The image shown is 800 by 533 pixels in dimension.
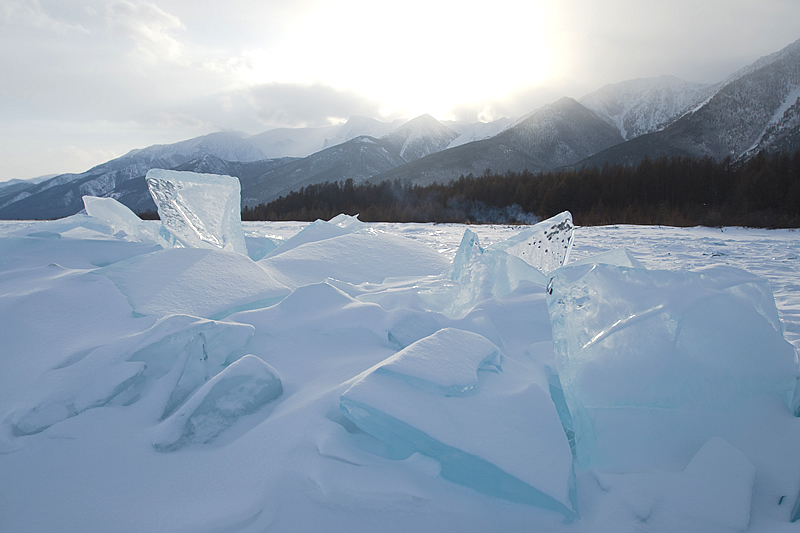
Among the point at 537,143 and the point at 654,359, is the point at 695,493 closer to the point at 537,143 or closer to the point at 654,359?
the point at 654,359

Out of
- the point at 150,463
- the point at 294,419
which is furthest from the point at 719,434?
the point at 150,463

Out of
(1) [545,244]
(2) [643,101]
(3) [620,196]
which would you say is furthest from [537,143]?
(1) [545,244]

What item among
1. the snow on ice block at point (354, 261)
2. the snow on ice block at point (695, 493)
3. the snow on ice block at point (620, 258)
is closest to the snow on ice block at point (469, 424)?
the snow on ice block at point (695, 493)

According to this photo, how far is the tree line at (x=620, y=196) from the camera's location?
1559 cm

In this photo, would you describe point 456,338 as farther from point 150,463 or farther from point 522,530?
point 150,463

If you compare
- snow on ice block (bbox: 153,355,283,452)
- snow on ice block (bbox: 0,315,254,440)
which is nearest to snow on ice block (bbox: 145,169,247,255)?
snow on ice block (bbox: 0,315,254,440)

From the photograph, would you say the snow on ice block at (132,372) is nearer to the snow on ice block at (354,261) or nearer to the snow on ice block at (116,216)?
the snow on ice block at (354,261)

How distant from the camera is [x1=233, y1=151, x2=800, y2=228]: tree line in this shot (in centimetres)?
1559

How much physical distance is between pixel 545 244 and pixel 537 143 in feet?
298

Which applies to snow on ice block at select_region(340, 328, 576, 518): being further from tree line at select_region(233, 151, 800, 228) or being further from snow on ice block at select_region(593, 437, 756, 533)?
tree line at select_region(233, 151, 800, 228)

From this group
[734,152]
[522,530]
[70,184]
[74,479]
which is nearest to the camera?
[522,530]

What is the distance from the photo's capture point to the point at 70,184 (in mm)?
137625

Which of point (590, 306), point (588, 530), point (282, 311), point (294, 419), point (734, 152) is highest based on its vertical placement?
point (734, 152)

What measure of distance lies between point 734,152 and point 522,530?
7535 centimetres
